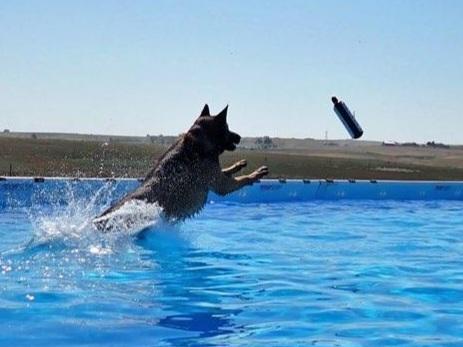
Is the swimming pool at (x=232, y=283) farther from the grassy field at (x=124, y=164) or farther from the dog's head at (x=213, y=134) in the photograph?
the grassy field at (x=124, y=164)

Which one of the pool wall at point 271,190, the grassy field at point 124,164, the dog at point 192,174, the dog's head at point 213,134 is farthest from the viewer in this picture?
the grassy field at point 124,164

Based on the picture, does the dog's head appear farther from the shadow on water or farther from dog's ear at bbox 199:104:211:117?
the shadow on water

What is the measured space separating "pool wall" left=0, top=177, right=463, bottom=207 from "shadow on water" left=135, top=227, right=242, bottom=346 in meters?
4.80

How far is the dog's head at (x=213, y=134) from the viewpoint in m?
9.11

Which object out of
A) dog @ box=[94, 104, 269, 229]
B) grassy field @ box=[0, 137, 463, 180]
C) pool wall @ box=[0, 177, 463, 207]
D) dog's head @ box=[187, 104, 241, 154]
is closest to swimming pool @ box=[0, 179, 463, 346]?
dog @ box=[94, 104, 269, 229]

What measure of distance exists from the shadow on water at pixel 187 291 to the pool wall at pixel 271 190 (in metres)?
4.80

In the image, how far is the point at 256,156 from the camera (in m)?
25.6

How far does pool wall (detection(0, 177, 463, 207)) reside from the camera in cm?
1308

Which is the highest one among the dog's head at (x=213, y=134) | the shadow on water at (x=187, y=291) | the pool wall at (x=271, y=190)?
the dog's head at (x=213, y=134)

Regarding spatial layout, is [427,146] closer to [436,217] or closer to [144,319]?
[436,217]

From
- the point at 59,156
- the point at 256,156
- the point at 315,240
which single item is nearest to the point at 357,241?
the point at 315,240

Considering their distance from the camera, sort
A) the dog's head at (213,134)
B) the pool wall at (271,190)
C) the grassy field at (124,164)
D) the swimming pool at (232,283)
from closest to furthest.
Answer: the swimming pool at (232,283)
the dog's head at (213,134)
the pool wall at (271,190)
the grassy field at (124,164)

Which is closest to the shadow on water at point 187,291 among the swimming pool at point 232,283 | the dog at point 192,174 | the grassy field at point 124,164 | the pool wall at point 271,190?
the swimming pool at point 232,283

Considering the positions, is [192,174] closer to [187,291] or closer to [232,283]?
[232,283]
